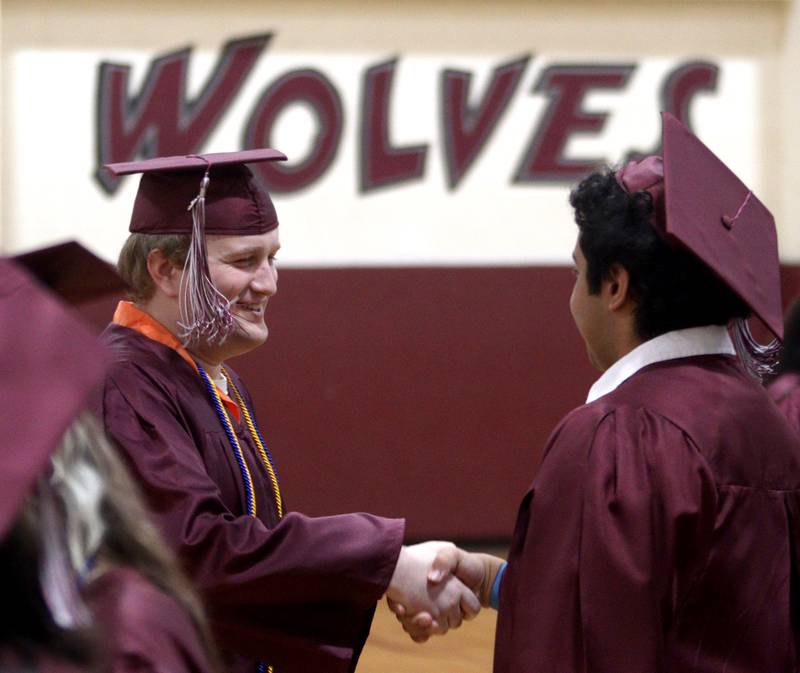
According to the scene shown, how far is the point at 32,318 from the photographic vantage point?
1175 mm

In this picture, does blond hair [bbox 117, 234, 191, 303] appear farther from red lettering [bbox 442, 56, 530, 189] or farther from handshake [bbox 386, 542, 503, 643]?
red lettering [bbox 442, 56, 530, 189]

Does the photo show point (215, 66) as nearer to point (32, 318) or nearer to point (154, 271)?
point (154, 271)

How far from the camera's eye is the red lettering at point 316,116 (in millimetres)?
6957

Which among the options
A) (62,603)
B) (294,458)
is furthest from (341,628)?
(294,458)

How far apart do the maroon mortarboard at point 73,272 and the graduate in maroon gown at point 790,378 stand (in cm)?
238

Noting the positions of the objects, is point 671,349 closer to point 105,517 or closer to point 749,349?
point 749,349

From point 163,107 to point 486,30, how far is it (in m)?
1.72

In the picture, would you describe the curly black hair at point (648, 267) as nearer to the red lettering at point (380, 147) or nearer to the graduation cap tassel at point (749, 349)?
the graduation cap tassel at point (749, 349)

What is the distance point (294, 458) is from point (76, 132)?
1983 mm

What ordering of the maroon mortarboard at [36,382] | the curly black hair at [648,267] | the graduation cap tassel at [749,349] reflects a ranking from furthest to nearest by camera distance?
the graduation cap tassel at [749,349]
the curly black hair at [648,267]
the maroon mortarboard at [36,382]

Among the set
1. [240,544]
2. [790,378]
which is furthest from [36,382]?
[790,378]

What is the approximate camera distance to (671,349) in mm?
2209

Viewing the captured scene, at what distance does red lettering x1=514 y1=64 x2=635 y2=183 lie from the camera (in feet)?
23.4

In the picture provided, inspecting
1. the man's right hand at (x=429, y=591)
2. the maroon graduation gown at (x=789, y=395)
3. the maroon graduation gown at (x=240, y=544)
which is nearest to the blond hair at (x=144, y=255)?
the maroon graduation gown at (x=240, y=544)
